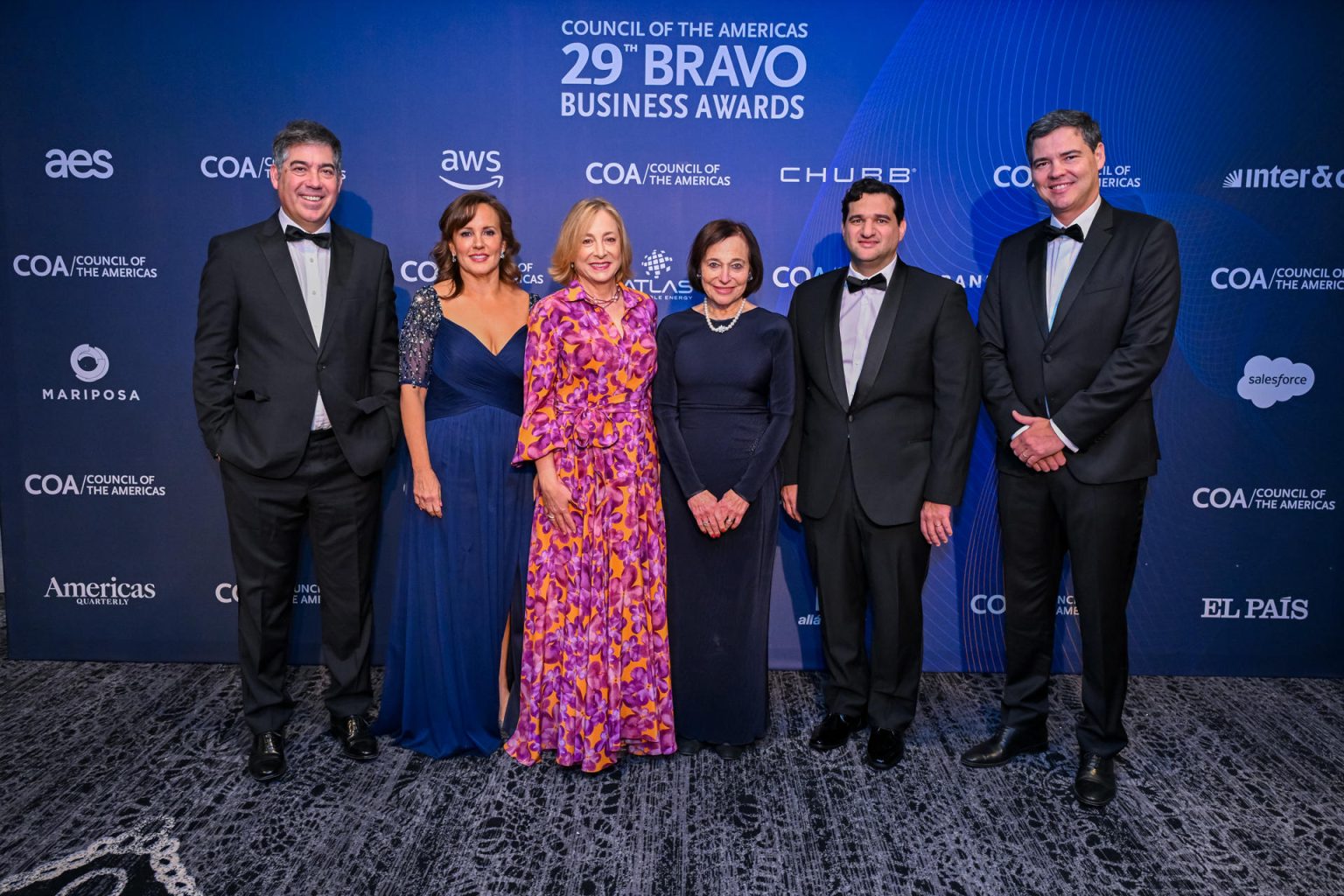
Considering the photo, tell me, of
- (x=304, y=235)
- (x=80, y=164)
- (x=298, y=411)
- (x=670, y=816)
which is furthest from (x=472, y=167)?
(x=670, y=816)

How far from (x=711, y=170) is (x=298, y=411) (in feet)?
6.51

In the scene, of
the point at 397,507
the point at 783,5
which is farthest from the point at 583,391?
the point at 783,5

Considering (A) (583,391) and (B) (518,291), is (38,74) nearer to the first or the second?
(B) (518,291)

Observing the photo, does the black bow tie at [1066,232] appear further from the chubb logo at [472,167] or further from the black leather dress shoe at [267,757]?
the black leather dress shoe at [267,757]

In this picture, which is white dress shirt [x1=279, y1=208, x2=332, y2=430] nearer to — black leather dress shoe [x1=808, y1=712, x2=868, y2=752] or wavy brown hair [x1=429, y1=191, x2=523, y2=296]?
wavy brown hair [x1=429, y1=191, x2=523, y2=296]

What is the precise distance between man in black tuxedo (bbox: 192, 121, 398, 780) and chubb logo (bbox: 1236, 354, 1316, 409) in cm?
358

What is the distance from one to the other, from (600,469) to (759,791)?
3.97ft

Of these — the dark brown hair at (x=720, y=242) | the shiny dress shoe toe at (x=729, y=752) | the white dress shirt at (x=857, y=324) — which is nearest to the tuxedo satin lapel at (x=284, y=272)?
the dark brown hair at (x=720, y=242)

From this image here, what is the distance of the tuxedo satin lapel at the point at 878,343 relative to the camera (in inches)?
118

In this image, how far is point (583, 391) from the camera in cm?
296

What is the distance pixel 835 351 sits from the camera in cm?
308

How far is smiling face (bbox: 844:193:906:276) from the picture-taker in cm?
298

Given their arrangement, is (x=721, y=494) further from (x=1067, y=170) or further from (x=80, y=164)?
(x=80, y=164)

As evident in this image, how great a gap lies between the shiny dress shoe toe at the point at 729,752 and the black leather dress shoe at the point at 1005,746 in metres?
0.80
